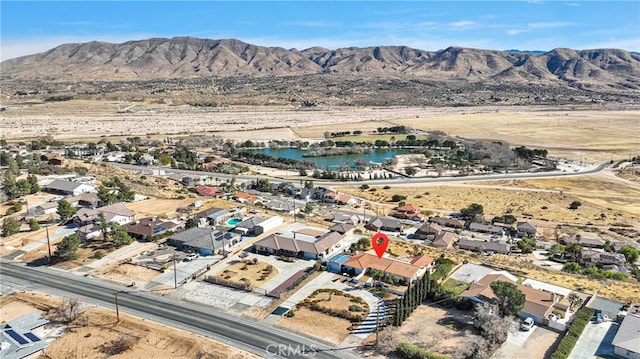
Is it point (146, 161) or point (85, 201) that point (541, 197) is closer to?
point (85, 201)

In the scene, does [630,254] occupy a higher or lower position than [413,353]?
lower

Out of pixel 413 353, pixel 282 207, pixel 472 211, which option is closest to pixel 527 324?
pixel 413 353

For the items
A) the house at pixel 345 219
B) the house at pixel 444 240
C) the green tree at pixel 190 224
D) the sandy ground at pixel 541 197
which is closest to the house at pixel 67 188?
the green tree at pixel 190 224

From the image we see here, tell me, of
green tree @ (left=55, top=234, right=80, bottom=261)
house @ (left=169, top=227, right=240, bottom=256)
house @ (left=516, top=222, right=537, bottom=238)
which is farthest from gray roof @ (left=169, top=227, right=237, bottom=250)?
house @ (left=516, top=222, right=537, bottom=238)

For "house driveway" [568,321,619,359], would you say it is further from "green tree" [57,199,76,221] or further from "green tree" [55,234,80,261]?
"green tree" [57,199,76,221]

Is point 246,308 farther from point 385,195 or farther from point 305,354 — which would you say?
point 385,195

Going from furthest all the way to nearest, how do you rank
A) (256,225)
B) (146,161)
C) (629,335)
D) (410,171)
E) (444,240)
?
(146,161)
(410,171)
(256,225)
(444,240)
(629,335)
